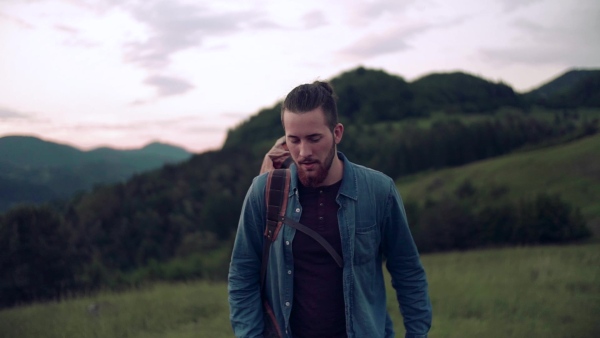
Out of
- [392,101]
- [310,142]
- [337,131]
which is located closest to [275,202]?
[310,142]

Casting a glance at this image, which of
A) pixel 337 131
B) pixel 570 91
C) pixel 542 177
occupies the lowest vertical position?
pixel 542 177

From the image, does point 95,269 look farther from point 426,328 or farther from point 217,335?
point 426,328

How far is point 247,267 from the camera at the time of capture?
2688 millimetres

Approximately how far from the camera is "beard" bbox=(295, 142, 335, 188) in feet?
8.36

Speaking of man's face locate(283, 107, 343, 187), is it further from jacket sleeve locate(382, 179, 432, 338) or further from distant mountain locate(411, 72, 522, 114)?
distant mountain locate(411, 72, 522, 114)

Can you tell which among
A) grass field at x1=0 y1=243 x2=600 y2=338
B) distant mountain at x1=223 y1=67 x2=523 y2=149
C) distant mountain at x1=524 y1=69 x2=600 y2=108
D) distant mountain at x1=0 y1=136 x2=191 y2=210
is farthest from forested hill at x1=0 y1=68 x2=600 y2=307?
grass field at x1=0 y1=243 x2=600 y2=338

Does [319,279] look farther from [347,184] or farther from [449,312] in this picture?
[449,312]

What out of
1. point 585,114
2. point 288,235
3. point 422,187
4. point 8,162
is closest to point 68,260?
point 8,162

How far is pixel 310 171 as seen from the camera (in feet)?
8.41

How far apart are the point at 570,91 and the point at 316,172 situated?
416 feet

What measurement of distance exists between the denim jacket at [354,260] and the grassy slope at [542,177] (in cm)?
4083

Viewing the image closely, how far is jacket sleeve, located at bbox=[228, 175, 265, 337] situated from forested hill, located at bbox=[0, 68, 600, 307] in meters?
20.5

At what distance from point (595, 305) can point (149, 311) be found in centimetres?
649

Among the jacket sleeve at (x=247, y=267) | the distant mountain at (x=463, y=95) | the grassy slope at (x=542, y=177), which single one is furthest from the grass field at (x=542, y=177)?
the distant mountain at (x=463, y=95)
